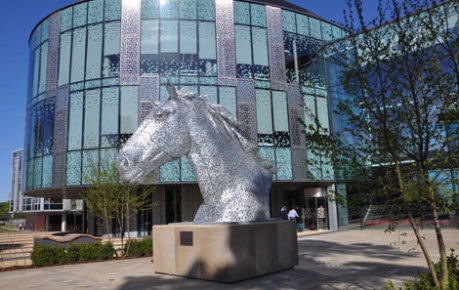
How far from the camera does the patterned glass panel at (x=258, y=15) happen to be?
→ 26.7 meters

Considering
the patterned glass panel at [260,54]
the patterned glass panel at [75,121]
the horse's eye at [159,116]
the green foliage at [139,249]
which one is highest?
the patterned glass panel at [260,54]

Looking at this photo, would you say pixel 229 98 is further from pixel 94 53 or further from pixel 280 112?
pixel 94 53

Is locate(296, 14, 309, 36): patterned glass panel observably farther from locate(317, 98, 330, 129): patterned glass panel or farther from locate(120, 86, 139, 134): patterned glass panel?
locate(120, 86, 139, 134): patterned glass panel

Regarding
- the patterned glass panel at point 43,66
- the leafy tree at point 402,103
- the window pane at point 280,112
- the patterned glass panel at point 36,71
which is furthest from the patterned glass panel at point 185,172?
the leafy tree at point 402,103

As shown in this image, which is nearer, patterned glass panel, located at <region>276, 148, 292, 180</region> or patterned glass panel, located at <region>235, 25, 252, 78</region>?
patterned glass panel, located at <region>276, 148, 292, 180</region>

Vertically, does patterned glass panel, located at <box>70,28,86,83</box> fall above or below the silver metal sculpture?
above

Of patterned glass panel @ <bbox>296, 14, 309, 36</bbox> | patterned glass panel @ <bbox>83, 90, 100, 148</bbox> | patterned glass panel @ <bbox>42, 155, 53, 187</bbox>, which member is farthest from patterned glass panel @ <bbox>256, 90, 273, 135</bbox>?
patterned glass panel @ <bbox>42, 155, 53, 187</bbox>

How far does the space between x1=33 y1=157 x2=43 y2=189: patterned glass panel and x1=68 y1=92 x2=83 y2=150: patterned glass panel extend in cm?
301

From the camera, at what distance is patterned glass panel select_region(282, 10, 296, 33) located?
27500mm

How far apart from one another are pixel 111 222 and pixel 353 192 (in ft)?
82.0

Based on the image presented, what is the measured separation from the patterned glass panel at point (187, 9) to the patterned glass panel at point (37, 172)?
13117mm

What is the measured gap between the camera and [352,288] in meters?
6.88

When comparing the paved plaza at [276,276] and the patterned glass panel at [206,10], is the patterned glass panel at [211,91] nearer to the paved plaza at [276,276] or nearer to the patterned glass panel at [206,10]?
the patterned glass panel at [206,10]

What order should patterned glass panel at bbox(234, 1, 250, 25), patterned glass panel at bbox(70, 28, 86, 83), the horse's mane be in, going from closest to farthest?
1. the horse's mane
2. patterned glass panel at bbox(70, 28, 86, 83)
3. patterned glass panel at bbox(234, 1, 250, 25)
